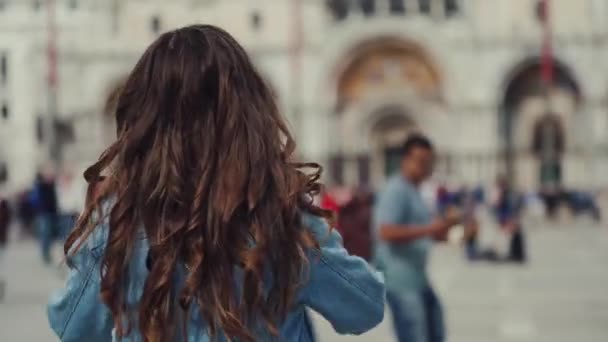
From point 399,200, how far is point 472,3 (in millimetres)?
46027

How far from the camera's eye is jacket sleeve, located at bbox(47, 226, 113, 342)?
10.0 ft

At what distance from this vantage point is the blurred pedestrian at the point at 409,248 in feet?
26.6

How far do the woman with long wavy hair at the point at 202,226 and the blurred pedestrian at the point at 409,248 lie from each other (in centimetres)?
496

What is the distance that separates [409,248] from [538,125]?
150 feet

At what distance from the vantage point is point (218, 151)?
9.83 ft

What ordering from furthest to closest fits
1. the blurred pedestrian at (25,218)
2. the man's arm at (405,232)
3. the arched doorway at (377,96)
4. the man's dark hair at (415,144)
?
the arched doorway at (377,96), the blurred pedestrian at (25,218), the man's dark hair at (415,144), the man's arm at (405,232)

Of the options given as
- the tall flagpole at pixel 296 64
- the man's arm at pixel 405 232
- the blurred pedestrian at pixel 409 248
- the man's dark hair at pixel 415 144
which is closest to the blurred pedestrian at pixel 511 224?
the man's dark hair at pixel 415 144

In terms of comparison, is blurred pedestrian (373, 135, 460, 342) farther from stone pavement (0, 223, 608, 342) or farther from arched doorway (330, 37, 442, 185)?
arched doorway (330, 37, 442, 185)

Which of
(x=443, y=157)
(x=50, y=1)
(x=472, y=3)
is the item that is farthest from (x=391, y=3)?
(x=50, y=1)

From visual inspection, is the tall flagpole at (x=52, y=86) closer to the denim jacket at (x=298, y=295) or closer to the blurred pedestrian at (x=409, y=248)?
the blurred pedestrian at (x=409, y=248)

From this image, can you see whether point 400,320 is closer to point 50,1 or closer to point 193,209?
point 193,209

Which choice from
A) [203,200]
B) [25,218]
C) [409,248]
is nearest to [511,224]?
[25,218]

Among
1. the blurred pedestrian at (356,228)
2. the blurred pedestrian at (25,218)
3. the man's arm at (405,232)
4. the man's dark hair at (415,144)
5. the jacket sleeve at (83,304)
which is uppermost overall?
the jacket sleeve at (83,304)

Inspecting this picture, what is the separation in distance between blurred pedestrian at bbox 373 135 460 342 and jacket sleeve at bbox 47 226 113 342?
16.2 feet
